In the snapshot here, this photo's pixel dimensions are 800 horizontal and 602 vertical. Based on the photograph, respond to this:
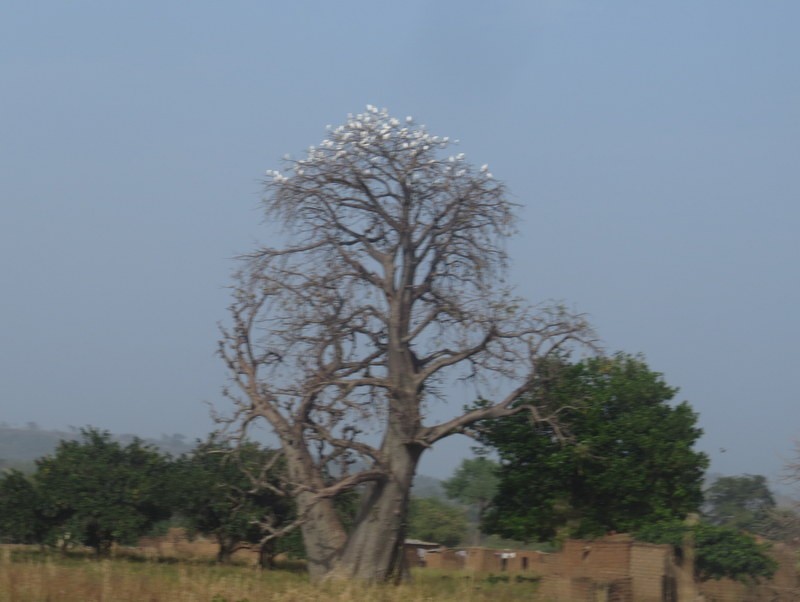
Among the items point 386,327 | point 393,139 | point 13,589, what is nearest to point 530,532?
point 386,327

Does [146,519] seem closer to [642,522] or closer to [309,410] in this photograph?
[309,410]

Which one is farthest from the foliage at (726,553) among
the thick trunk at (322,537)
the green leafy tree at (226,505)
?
the green leafy tree at (226,505)

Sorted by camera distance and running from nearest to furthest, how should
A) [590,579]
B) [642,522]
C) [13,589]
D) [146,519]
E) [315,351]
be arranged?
1. [13,589]
2. [590,579]
3. [315,351]
4. [642,522]
5. [146,519]

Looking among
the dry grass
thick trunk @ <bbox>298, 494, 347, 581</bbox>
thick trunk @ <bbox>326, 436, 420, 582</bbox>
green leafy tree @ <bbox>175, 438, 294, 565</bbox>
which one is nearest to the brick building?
the dry grass

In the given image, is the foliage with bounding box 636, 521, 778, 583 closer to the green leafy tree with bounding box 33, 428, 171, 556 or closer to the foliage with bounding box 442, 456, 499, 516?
the green leafy tree with bounding box 33, 428, 171, 556

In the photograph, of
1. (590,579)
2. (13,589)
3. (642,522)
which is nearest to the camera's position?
(13,589)

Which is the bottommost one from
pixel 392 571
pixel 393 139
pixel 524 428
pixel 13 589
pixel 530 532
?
pixel 13 589

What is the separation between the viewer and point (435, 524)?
6216cm

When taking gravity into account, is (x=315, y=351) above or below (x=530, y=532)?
above

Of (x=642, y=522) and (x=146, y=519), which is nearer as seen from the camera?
(x=642, y=522)

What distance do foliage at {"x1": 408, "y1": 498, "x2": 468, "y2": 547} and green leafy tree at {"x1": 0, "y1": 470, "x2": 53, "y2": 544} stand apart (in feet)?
112

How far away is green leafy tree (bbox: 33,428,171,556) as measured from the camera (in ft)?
93.0

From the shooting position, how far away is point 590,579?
19922mm

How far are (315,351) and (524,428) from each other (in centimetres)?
665
